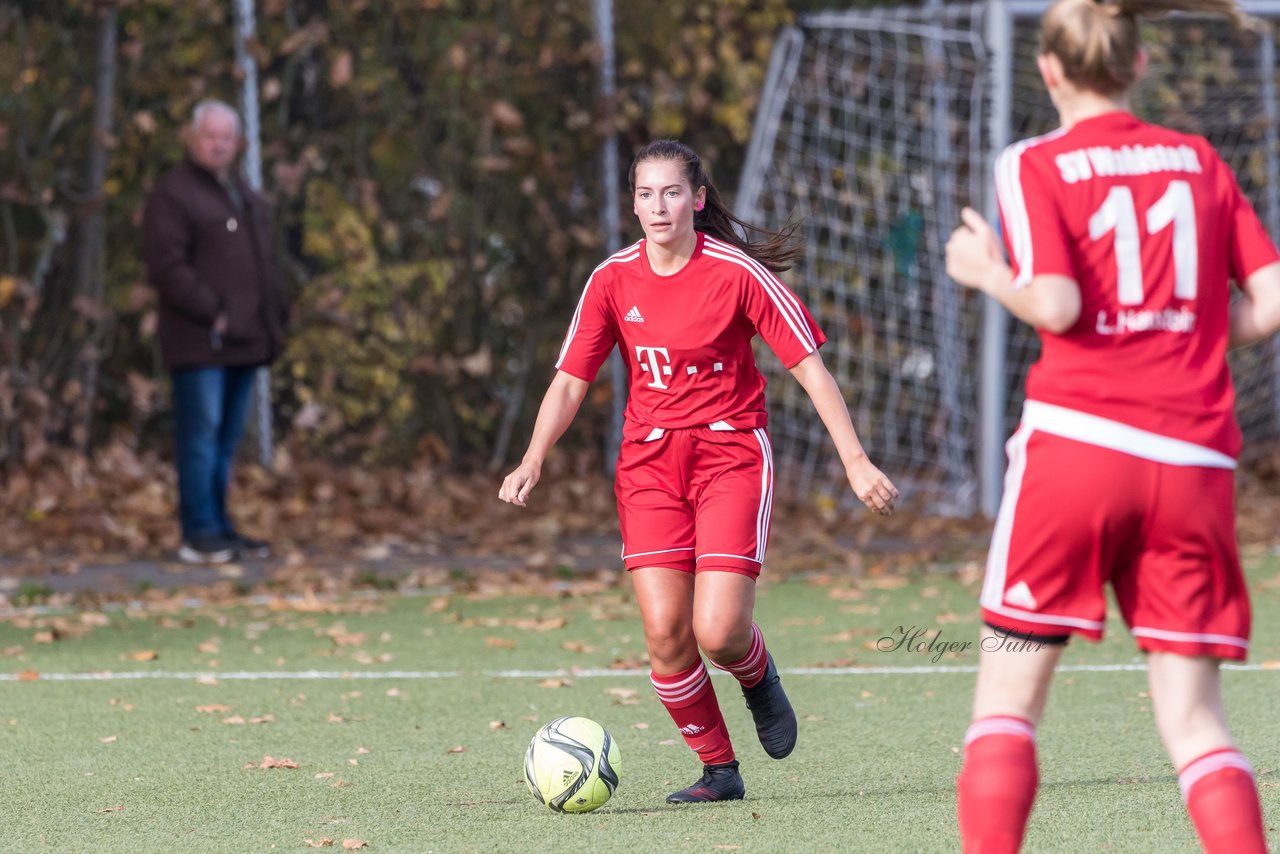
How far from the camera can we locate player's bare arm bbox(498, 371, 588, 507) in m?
4.48

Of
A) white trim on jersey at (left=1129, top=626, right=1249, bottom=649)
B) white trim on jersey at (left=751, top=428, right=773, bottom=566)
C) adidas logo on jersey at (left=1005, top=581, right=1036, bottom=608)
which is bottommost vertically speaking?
white trim on jersey at (left=751, top=428, right=773, bottom=566)

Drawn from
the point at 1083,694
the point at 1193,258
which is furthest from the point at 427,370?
the point at 1193,258

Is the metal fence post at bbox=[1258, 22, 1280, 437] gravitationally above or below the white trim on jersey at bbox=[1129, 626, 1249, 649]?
above

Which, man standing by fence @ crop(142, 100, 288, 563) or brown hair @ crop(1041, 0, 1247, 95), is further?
man standing by fence @ crop(142, 100, 288, 563)

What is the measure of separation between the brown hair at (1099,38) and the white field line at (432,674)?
12.0 feet

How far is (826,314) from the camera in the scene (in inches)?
468

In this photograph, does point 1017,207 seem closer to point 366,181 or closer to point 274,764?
point 274,764

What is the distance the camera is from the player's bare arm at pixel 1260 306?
3.07 metres

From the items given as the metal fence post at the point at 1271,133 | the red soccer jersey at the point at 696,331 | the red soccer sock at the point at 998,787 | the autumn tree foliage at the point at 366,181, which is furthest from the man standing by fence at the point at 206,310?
the metal fence post at the point at 1271,133

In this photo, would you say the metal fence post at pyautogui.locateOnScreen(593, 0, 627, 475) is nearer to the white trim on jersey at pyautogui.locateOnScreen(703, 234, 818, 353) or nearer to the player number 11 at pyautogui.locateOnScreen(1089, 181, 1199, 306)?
the white trim on jersey at pyautogui.locateOnScreen(703, 234, 818, 353)

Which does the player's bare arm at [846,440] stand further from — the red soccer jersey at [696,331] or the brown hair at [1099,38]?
the brown hair at [1099,38]

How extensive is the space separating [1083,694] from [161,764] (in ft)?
9.92

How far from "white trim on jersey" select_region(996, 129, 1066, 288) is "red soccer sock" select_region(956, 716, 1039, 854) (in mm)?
794

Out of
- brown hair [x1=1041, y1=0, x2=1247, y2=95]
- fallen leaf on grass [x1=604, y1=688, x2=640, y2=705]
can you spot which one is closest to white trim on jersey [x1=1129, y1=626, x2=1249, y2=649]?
brown hair [x1=1041, y1=0, x2=1247, y2=95]
